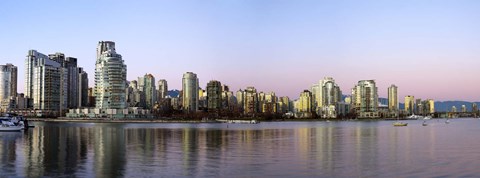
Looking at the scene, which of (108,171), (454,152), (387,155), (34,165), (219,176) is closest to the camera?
(219,176)

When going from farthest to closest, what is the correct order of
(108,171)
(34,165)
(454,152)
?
(454,152), (34,165), (108,171)

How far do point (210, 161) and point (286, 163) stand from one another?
6.29 meters

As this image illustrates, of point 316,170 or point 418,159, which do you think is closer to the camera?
point 316,170

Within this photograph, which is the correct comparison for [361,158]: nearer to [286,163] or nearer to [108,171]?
[286,163]

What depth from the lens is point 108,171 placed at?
3481 centimetres

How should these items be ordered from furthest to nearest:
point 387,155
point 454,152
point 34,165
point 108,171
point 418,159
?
point 454,152 → point 387,155 → point 418,159 → point 34,165 → point 108,171

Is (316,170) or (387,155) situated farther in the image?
(387,155)

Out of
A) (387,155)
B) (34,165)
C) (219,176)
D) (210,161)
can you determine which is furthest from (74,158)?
(387,155)

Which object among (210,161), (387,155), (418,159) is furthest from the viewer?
(387,155)

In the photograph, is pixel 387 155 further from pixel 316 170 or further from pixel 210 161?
pixel 210 161

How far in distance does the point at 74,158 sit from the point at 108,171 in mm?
9742

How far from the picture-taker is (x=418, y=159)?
44.2m

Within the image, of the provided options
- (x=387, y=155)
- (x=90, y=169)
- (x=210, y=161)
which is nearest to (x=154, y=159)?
(x=210, y=161)

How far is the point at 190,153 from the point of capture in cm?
4853
